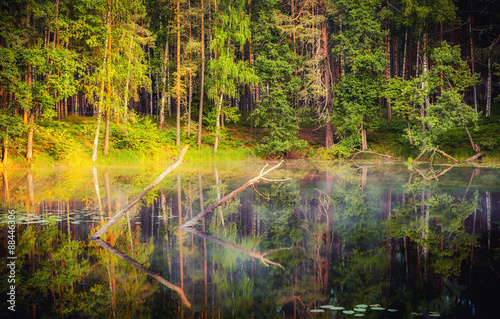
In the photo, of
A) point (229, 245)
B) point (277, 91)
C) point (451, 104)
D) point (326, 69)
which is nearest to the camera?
point (229, 245)

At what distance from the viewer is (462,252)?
773 cm

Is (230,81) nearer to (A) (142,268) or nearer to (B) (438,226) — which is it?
(B) (438,226)

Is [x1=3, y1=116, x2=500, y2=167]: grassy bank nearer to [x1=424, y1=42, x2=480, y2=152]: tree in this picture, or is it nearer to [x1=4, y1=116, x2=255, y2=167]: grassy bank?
[x1=4, y1=116, x2=255, y2=167]: grassy bank

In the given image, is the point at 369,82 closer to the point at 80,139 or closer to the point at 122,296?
the point at 80,139

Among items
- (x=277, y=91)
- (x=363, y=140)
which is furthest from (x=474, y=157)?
(x=277, y=91)

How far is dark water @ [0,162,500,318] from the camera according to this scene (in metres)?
5.41

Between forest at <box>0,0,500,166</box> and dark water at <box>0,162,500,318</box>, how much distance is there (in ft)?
43.5

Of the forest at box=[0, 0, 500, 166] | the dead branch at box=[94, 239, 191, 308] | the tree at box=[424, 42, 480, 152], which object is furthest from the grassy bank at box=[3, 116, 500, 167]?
the dead branch at box=[94, 239, 191, 308]

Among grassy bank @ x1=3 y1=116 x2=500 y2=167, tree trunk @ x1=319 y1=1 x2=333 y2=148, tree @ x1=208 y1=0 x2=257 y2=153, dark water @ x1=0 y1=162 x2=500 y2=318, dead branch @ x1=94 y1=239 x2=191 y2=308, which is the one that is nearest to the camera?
dark water @ x1=0 y1=162 x2=500 y2=318

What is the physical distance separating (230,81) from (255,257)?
25.6m

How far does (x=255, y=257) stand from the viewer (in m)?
7.54

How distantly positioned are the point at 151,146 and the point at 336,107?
15.0 metres

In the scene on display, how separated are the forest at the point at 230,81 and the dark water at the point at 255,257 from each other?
13.3 metres

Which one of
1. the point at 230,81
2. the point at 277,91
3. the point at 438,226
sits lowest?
the point at 438,226
